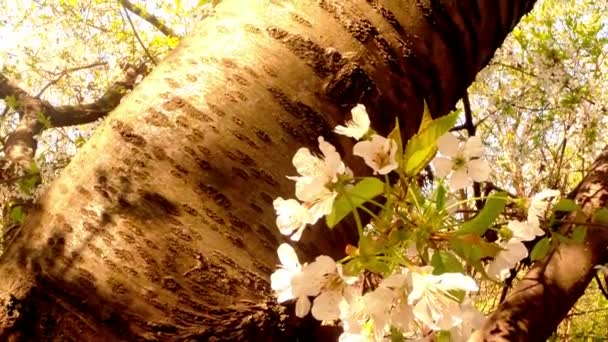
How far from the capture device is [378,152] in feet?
1.98

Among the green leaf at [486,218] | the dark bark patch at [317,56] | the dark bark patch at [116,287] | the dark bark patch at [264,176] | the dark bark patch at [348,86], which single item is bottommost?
the green leaf at [486,218]

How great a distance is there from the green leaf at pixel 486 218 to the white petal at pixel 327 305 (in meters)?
0.14

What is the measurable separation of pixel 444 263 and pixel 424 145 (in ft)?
0.37

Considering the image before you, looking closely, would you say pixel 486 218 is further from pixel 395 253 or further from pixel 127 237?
pixel 127 237

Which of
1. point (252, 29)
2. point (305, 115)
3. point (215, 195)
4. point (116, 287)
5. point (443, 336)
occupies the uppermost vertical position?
point (252, 29)

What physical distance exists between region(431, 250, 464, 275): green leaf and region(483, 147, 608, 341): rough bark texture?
3.52 ft

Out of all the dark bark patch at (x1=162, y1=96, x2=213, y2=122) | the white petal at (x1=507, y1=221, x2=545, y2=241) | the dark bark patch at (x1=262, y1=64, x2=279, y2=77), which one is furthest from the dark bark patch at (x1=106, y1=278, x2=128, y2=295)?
the white petal at (x1=507, y1=221, x2=545, y2=241)

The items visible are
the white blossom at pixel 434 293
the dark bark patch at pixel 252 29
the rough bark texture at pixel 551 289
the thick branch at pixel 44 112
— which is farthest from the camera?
the thick branch at pixel 44 112

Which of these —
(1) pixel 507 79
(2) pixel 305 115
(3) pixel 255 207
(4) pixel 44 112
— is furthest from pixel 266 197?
(1) pixel 507 79

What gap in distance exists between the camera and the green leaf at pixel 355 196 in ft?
1.89

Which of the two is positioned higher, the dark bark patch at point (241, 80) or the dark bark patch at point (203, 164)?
the dark bark patch at point (241, 80)

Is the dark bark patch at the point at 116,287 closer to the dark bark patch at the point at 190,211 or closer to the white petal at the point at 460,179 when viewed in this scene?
the dark bark patch at the point at 190,211

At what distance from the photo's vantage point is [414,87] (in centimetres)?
88

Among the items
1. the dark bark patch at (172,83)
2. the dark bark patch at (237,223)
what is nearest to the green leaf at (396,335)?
the dark bark patch at (237,223)
